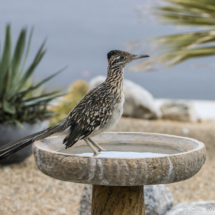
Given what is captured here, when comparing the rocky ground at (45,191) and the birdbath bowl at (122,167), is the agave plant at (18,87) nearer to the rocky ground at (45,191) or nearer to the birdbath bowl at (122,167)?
the rocky ground at (45,191)

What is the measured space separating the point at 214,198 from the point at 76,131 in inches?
121

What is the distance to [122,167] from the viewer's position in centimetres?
215

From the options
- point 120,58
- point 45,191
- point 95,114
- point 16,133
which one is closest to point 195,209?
point 95,114

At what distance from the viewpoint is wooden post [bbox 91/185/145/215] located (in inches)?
103

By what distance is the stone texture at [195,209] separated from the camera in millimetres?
3289

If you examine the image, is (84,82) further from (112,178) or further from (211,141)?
(112,178)

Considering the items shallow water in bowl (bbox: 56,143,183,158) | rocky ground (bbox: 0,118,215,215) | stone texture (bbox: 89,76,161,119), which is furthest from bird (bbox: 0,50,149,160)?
stone texture (bbox: 89,76,161,119)

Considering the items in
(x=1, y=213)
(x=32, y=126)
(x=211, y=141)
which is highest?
(x=32, y=126)

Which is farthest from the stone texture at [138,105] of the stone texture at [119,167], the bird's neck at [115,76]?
the stone texture at [119,167]

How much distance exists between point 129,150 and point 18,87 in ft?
10.2

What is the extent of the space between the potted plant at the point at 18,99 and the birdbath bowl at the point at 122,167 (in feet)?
8.53

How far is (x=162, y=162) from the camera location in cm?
220

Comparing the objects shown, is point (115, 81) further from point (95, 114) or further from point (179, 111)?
point (179, 111)

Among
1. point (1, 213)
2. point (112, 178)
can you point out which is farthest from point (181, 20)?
point (112, 178)
